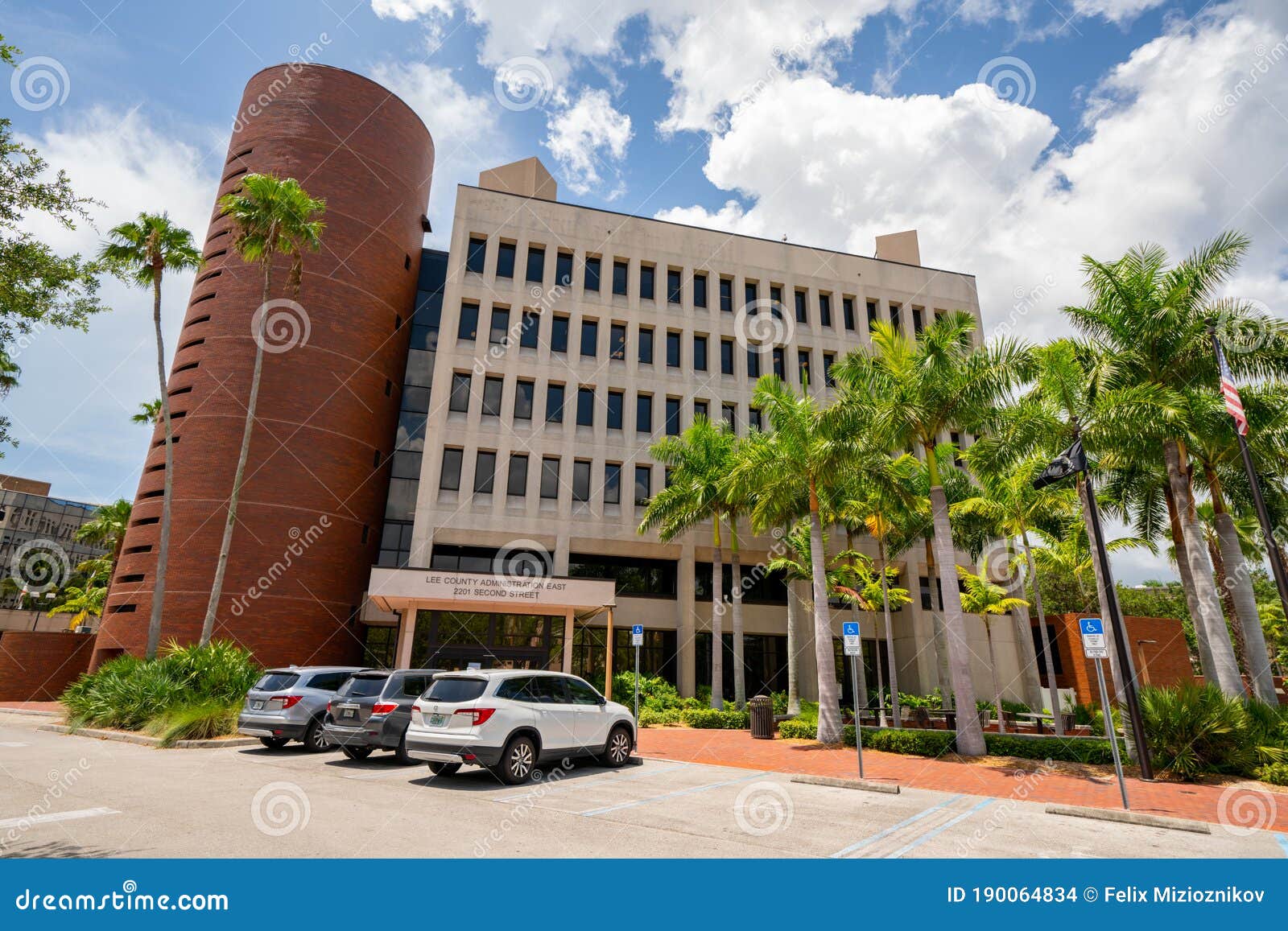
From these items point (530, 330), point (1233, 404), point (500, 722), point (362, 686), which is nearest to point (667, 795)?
point (500, 722)

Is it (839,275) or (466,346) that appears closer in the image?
(466,346)

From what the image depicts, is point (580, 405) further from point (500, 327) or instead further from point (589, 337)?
point (500, 327)

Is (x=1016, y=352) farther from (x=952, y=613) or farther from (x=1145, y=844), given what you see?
(x=1145, y=844)

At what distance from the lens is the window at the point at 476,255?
33.4m

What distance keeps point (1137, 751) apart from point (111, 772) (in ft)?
60.9

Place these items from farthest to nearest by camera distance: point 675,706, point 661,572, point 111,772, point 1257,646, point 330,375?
point 661,572 → point 330,375 → point 675,706 → point 1257,646 → point 111,772

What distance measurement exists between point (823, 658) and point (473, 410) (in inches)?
784

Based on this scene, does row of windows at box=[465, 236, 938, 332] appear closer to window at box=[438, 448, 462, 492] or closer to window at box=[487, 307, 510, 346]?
window at box=[487, 307, 510, 346]

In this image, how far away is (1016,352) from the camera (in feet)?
53.8

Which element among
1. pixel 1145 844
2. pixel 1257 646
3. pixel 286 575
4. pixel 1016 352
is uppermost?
pixel 1016 352

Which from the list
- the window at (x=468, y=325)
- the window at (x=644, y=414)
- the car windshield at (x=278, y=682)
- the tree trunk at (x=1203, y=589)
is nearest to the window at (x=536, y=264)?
the window at (x=468, y=325)

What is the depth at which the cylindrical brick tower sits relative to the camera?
2702 cm
